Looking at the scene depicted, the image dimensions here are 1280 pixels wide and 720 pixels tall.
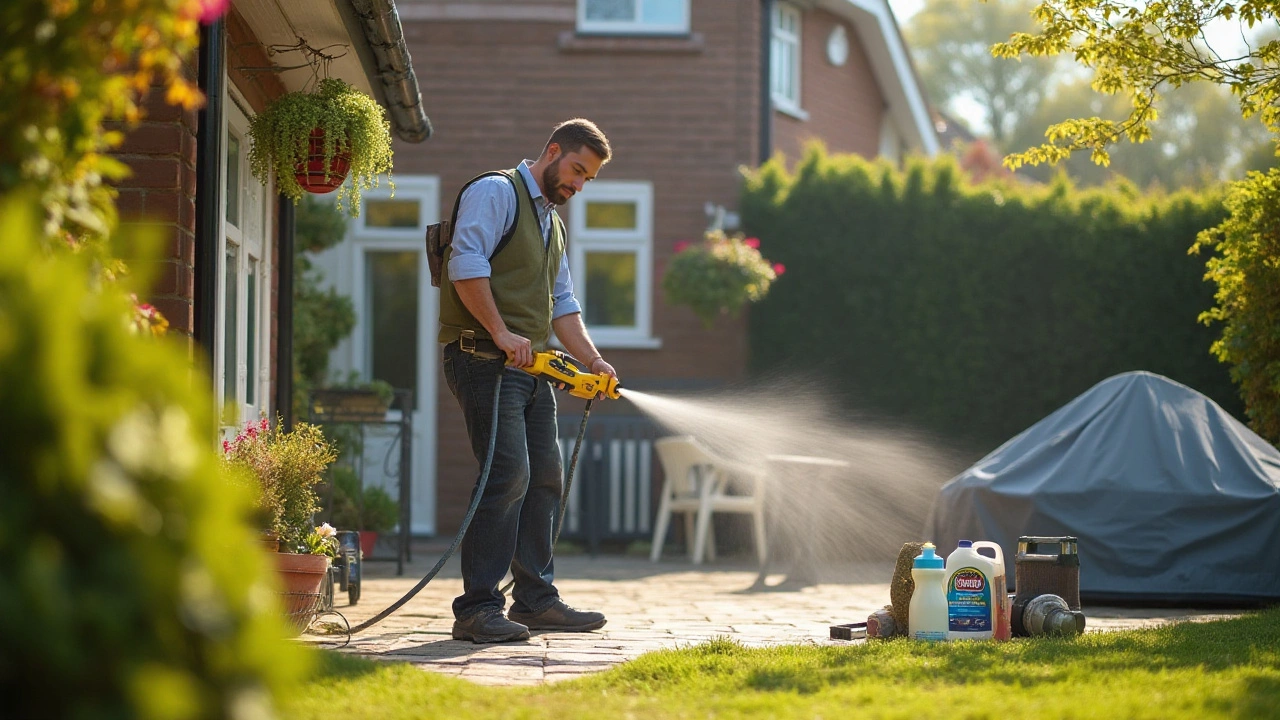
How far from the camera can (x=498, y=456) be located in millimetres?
5465

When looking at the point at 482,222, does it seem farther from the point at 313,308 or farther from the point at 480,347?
the point at 313,308

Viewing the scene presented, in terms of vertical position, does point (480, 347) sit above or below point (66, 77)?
below

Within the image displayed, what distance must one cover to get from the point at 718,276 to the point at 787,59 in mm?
3852

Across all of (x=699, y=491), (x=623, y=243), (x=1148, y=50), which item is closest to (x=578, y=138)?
(x=1148, y=50)

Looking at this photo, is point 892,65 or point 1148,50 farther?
point 892,65

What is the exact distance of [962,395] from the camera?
11.5 meters

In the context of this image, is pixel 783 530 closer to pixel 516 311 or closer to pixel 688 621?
pixel 688 621

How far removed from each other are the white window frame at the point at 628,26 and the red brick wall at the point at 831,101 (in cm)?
150

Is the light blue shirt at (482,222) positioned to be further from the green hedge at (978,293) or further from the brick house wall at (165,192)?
the green hedge at (978,293)

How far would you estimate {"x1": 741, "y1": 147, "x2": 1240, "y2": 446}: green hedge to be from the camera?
1137cm

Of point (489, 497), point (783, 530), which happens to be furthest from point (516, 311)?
point (783, 530)

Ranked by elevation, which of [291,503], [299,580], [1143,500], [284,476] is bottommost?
[299,580]

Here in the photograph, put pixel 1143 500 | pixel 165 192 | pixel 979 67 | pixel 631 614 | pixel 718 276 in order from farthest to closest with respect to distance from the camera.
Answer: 1. pixel 979 67
2. pixel 718 276
3. pixel 1143 500
4. pixel 631 614
5. pixel 165 192

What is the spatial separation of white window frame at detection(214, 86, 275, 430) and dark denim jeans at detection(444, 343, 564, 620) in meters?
0.95
